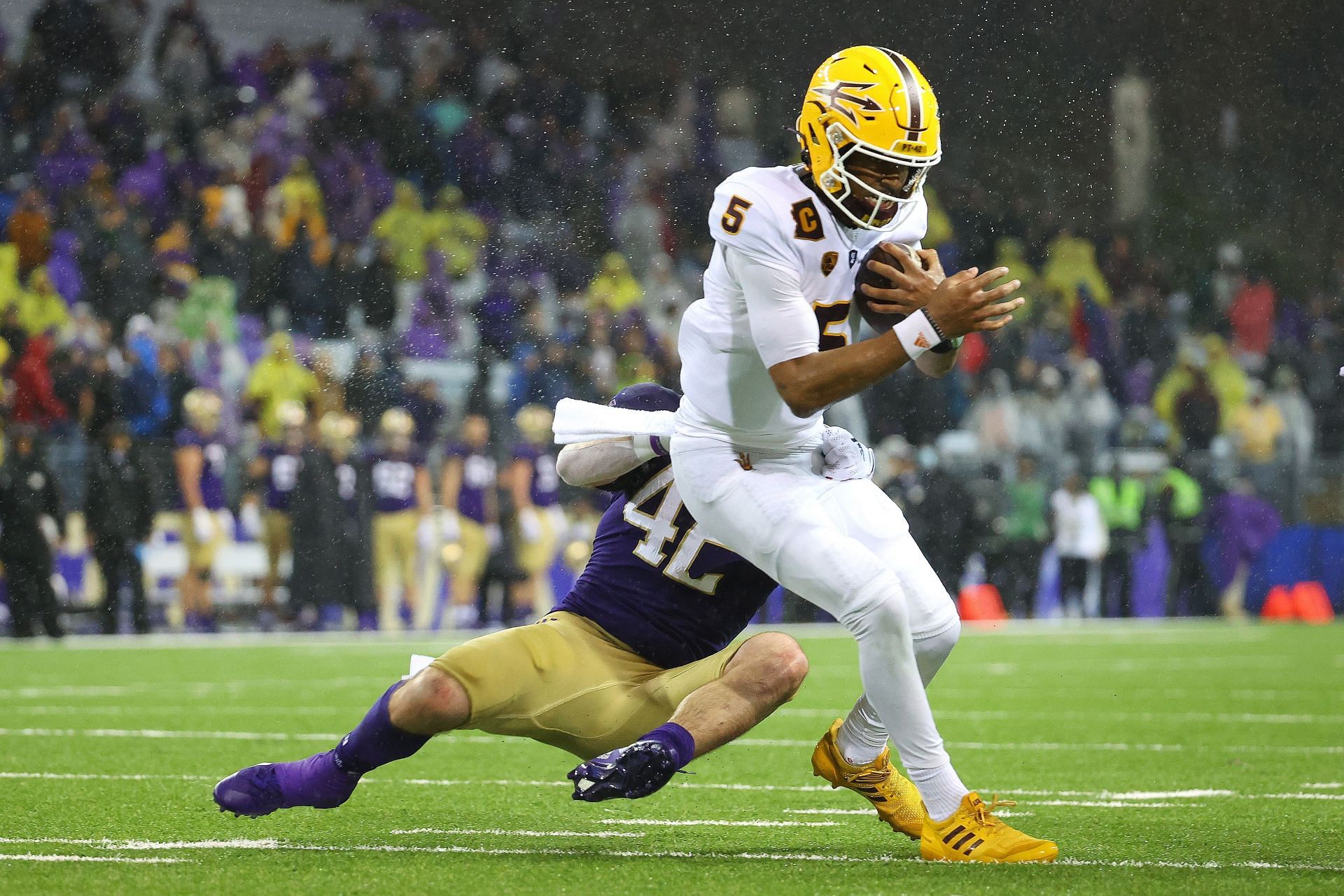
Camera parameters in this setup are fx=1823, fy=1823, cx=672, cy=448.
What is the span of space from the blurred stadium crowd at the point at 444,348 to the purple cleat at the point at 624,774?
9.26m

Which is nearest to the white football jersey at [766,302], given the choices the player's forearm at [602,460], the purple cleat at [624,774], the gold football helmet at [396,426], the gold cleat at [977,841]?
the player's forearm at [602,460]

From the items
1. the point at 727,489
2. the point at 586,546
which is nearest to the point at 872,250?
the point at 727,489

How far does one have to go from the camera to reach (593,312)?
14867 millimetres

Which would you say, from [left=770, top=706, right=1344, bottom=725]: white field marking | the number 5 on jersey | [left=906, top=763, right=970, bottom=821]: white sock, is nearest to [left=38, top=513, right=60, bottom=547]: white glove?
[left=770, top=706, right=1344, bottom=725]: white field marking

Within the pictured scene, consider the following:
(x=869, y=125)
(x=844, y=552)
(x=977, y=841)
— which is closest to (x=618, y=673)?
(x=844, y=552)

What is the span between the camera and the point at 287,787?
375 centimetres

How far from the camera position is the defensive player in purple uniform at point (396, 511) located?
1337 centimetres

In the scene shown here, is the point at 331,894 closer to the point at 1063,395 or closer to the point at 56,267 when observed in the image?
the point at 56,267

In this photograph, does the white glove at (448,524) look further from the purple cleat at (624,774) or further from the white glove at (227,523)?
the purple cleat at (624,774)

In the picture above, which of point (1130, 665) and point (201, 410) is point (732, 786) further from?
point (201, 410)

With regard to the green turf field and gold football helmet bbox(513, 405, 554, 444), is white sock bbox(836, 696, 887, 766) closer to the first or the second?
the green turf field

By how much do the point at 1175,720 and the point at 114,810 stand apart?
459 cm

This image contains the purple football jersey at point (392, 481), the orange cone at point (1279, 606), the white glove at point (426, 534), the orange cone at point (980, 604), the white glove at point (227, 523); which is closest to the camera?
the white glove at point (227, 523)

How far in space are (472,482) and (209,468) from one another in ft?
6.30
